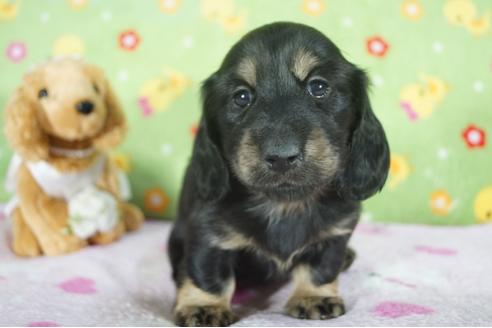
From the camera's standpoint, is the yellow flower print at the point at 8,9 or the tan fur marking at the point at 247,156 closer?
the tan fur marking at the point at 247,156

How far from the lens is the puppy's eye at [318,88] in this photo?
187 cm

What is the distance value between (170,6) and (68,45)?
678 millimetres

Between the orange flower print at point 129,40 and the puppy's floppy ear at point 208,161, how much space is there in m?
1.54

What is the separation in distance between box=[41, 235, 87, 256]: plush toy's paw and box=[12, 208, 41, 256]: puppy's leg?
0.15 ft

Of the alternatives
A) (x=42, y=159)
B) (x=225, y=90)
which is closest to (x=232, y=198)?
(x=225, y=90)

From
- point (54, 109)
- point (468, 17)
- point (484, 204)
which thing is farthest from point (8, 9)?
point (484, 204)

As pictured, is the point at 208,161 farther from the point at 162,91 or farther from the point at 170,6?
the point at 170,6

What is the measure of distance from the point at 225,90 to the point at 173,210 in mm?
1692

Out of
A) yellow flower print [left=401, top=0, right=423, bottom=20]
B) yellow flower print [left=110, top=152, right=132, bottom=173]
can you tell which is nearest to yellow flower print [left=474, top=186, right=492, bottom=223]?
yellow flower print [left=401, top=0, right=423, bottom=20]

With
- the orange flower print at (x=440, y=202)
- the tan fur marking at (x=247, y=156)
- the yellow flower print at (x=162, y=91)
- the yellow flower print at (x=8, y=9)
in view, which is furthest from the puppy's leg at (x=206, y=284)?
the yellow flower print at (x=8, y=9)

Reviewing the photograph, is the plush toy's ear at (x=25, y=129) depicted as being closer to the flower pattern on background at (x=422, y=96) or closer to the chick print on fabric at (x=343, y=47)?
the chick print on fabric at (x=343, y=47)

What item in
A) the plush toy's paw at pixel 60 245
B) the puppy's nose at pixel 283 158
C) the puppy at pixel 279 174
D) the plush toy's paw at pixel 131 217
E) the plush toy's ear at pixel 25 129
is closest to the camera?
the puppy's nose at pixel 283 158

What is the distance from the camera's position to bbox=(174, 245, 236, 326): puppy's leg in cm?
193

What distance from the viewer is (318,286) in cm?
206
